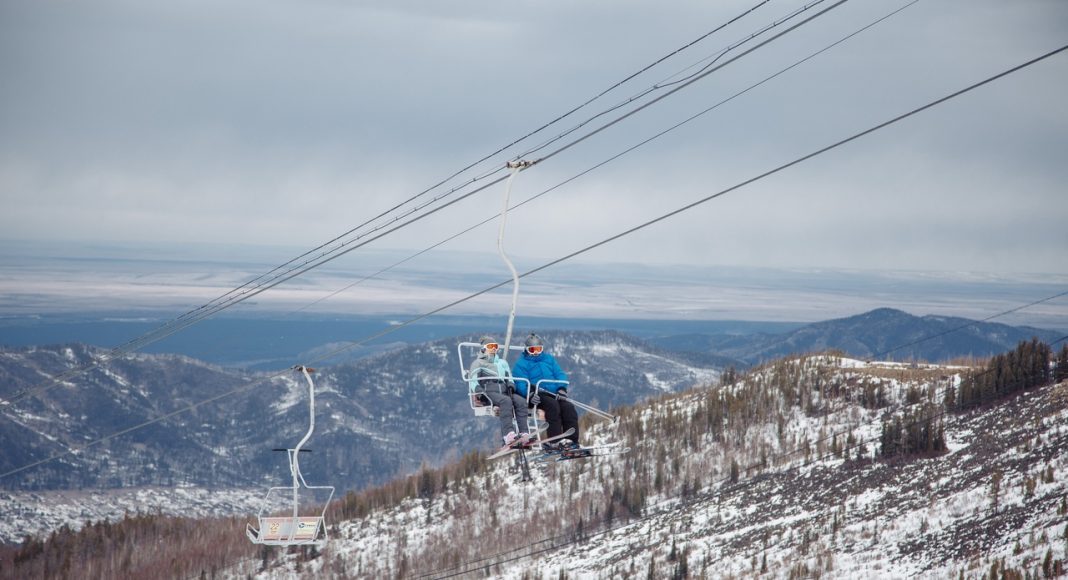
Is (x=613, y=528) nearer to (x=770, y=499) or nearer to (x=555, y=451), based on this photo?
(x=770, y=499)

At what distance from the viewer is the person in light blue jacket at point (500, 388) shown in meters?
32.4

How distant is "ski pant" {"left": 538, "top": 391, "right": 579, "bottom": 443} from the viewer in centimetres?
3328

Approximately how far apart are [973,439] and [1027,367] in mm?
8047

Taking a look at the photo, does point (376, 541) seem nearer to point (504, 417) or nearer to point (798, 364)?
point (798, 364)

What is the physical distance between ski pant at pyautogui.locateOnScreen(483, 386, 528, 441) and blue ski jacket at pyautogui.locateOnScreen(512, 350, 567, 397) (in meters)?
0.31

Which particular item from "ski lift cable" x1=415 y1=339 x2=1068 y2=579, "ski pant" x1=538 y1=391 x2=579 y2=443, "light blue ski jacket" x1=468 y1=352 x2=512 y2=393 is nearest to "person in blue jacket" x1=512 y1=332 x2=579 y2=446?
"ski pant" x1=538 y1=391 x2=579 y2=443

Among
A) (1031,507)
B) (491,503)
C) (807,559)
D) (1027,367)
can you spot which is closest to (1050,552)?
(1031,507)

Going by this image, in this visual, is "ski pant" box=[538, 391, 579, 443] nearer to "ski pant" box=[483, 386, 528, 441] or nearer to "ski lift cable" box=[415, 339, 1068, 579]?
"ski pant" box=[483, 386, 528, 441]

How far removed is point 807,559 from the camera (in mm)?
64688

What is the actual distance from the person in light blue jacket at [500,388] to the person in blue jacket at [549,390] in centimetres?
36

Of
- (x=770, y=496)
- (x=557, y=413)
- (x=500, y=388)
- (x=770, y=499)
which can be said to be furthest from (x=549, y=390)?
(x=770, y=496)

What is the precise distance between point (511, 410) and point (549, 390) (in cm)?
122

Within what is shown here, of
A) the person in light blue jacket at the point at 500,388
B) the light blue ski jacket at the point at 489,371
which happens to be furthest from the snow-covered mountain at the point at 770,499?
the light blue ski jacket at the point at 489,371

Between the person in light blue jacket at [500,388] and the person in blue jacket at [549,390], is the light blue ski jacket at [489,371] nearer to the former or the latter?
the person in light blue jacket at [500,388]
